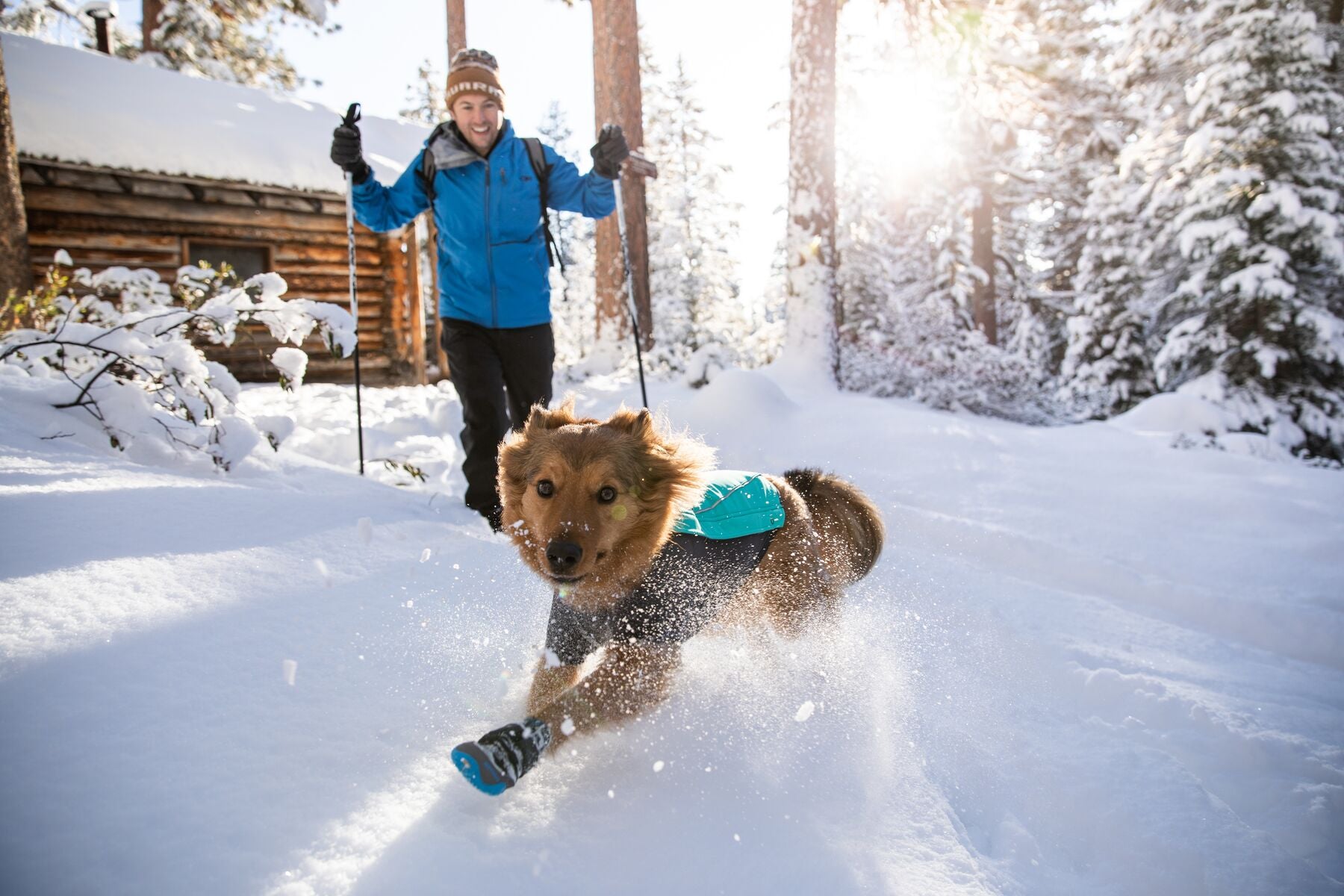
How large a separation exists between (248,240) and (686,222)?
61.5 ft

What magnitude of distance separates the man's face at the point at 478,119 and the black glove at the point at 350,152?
67cm

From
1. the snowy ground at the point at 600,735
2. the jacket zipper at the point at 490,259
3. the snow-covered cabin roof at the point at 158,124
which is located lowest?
the snowy ground at the point at 600,735

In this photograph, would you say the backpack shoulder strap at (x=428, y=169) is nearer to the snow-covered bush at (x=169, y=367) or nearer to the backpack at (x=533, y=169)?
the backpack at (x=533, y=169)

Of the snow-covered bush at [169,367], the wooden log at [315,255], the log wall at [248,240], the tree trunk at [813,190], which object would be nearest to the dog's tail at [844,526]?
the snow-covered bush at [169,367]

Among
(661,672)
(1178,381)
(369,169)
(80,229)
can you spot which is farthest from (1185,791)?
(80,229)

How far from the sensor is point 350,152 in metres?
4.15

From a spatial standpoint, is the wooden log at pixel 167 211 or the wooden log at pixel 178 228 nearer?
the wooden log at pixel 167 211

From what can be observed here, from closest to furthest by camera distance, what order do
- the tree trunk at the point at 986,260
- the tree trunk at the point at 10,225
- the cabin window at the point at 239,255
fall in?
the tree trunk at the point at 10,225
the cabin window at the point at 239,255
the tree trunk at the point at 986,260

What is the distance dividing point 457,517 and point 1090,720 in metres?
3.39

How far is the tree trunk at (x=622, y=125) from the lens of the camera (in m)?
10.8

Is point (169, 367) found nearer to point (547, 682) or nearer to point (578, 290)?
point (547, 682)

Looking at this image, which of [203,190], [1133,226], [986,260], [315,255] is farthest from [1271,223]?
[203,190]

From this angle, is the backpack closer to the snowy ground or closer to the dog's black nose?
the snowy ground

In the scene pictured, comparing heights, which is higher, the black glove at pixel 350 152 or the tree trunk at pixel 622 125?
the tree trunk at pixel 622 125
